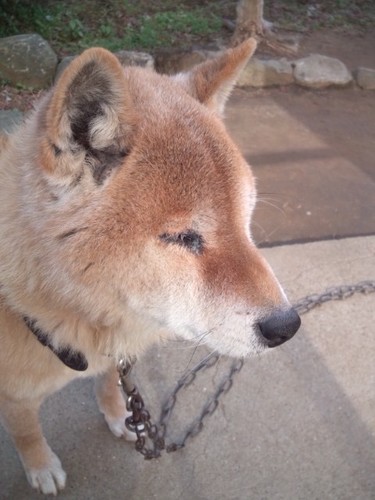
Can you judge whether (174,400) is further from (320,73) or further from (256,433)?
(320,73)

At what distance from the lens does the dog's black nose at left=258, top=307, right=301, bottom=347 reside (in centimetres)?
166

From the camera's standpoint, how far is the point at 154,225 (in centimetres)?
159

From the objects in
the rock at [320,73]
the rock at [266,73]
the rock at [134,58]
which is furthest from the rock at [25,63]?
the rock at [320,73]

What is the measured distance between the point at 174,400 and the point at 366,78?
5.40m

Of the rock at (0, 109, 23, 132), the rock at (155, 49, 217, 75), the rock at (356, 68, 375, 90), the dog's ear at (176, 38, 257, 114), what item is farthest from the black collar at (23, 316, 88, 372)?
the rock at (356, 68, 375, 90)

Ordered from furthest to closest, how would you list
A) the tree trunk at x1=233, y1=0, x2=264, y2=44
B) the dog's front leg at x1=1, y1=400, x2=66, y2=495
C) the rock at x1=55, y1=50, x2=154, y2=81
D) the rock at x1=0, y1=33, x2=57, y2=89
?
the tree trunk at x1=233, y1=0, x2=264, y2=44
the rock at x1=55, y1=50, x2=154, y2=81
the rock at x1=0, y1=33, x2=57, y2=89
the dog's front leg at x1=1, y1=400, x2=66, y2=495

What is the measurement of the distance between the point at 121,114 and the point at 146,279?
0.51 meters

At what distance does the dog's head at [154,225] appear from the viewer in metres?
1.58

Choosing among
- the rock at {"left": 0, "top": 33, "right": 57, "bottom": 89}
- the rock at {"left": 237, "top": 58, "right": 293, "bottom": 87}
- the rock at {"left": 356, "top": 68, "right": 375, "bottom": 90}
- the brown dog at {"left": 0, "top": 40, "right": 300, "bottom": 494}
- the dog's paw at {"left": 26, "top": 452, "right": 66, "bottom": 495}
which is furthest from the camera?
the rock at {"left": 356, "top": 68, "right": 375, "bottom": 90}

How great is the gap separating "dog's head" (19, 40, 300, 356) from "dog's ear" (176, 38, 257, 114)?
27cm

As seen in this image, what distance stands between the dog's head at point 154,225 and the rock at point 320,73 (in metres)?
5.12

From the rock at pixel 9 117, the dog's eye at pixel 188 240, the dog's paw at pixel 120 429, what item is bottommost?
the dog's paw at pixel 120 429

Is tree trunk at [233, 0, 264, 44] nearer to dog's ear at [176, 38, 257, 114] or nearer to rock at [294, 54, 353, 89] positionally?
rock at [294, 54, 353, 89]

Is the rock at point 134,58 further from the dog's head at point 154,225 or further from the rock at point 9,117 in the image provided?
the dog's head at point 154,225
